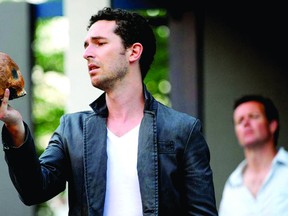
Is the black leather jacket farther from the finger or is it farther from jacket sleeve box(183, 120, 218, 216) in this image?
the finger

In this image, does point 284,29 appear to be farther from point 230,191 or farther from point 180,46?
point 230,191

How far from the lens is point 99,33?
3.53 meters

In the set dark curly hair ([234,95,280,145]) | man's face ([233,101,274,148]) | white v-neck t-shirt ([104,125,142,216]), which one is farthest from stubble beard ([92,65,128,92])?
dark curly hair ([234,95,280,145])

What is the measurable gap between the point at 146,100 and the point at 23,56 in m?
4.12

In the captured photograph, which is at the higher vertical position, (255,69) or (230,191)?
(255,69)

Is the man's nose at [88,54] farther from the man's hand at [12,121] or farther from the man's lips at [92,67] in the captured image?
the man's hand at [12,121]

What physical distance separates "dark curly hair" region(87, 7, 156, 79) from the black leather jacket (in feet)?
1.10

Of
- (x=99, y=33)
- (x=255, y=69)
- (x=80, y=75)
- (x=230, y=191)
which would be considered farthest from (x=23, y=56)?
(x=99, y=33)

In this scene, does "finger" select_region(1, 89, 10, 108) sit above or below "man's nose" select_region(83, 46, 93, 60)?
below

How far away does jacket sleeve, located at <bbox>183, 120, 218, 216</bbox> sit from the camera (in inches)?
132

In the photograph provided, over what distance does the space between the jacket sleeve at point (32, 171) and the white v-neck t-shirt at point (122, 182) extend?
0.20 metres

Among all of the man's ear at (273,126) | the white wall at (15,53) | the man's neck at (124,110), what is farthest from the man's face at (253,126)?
the man's neck at (124,110)

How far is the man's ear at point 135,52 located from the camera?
11.9 feet

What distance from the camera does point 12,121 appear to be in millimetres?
2984
